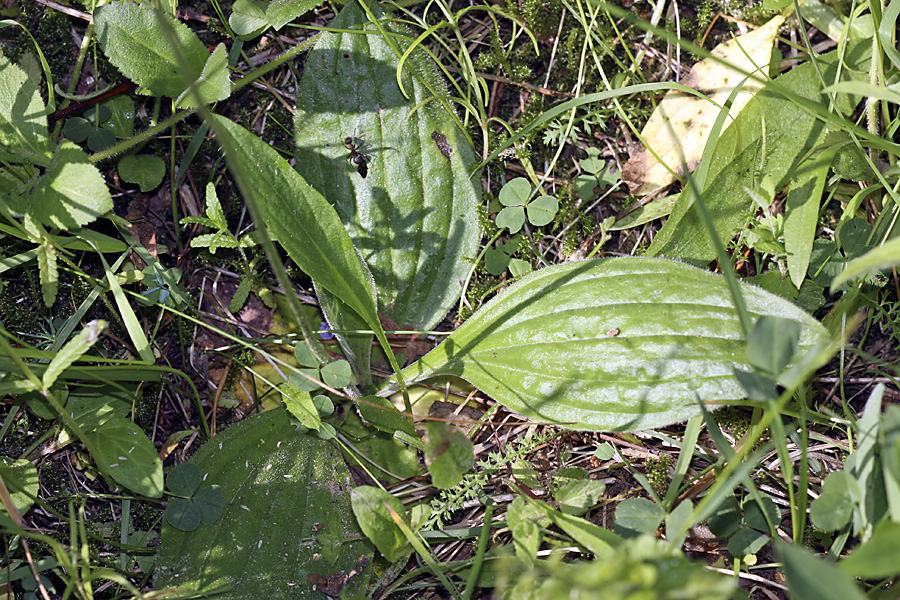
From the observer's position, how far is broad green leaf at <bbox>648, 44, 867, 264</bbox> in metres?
2.24

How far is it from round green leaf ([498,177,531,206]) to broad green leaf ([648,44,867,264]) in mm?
523

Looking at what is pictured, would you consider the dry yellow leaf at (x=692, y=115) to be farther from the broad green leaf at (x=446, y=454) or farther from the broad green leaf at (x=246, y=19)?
the broad green leaf at (x=246, y=19)

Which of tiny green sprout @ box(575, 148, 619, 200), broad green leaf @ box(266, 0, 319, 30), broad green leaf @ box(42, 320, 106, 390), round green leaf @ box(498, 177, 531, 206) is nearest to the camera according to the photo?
broad green leaf @ box(42, 320, 106, 390)

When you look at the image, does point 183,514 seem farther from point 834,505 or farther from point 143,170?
point 834,505

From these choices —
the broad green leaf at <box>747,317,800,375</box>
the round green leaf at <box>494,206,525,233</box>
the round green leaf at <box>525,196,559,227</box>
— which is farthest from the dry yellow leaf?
the broad green leaf at <box>747,317,800,375</box>

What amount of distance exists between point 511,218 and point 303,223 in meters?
0.82

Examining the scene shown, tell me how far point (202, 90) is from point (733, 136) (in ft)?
6.44

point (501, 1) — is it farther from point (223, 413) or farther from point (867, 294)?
→ point (223, 413)

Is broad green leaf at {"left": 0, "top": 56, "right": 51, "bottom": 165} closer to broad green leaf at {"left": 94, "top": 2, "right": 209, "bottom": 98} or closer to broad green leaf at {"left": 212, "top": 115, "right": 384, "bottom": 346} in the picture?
broad green leaf at {"left": 94, "top": 2, "right": 209, "bottom": 98}

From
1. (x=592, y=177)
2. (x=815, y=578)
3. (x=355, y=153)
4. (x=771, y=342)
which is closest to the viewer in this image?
(x=815, y=578)

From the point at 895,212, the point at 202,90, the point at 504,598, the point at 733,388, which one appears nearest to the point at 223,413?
the point at 202,90

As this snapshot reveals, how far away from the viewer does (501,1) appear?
2.64 m

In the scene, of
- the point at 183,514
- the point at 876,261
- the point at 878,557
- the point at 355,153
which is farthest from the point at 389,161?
the point at 878,557

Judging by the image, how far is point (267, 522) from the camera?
203cm
